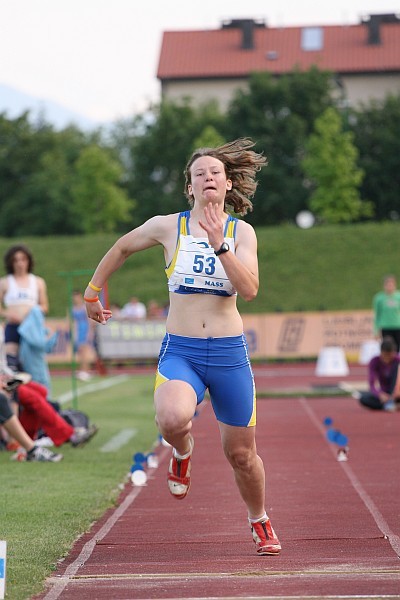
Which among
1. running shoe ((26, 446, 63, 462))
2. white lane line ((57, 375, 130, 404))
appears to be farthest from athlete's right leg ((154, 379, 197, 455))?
white lane line ((57, 375, 130, 404))

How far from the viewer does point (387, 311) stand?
21.9 meters

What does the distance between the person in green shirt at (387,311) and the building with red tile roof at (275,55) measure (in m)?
60.7

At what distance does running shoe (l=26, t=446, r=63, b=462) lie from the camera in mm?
11367

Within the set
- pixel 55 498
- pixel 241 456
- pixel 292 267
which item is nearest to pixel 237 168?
pixel 241 456

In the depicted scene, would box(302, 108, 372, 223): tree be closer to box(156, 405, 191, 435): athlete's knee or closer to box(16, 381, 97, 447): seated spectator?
box(16, 381, 97, 447): seated spectator

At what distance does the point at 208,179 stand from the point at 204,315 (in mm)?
691

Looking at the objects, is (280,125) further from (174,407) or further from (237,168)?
(174,407)

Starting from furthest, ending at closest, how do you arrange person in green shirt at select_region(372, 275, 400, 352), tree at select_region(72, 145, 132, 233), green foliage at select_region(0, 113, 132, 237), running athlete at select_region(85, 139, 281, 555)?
1. green foliage at select_region(0, 113, 132, 237)
2. tree at select_region(72, 145, 132, 233)
3. person in green shirt at select_region(372, 275, 400, 352)
4. running athlete at select_region(85, 139, 281, 555)

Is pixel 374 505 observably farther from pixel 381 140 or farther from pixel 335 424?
pixel 381 140

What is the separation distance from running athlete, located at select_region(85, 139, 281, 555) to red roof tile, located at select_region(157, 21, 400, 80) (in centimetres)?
7665

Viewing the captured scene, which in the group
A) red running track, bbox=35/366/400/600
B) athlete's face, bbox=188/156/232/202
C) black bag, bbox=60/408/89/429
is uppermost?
athlete's face, bbox=188/156/232/202

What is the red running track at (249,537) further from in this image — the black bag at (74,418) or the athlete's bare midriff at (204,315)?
the athlete's bare midriff at (204,315)

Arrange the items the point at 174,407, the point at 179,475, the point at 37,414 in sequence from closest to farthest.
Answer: the point at 174,407 → the point at 179,475 → the point at 37,414

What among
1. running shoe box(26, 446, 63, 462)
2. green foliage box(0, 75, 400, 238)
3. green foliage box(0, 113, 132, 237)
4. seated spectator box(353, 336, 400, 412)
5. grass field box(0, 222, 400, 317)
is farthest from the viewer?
green foliage box(0, 75, 400, 238)
